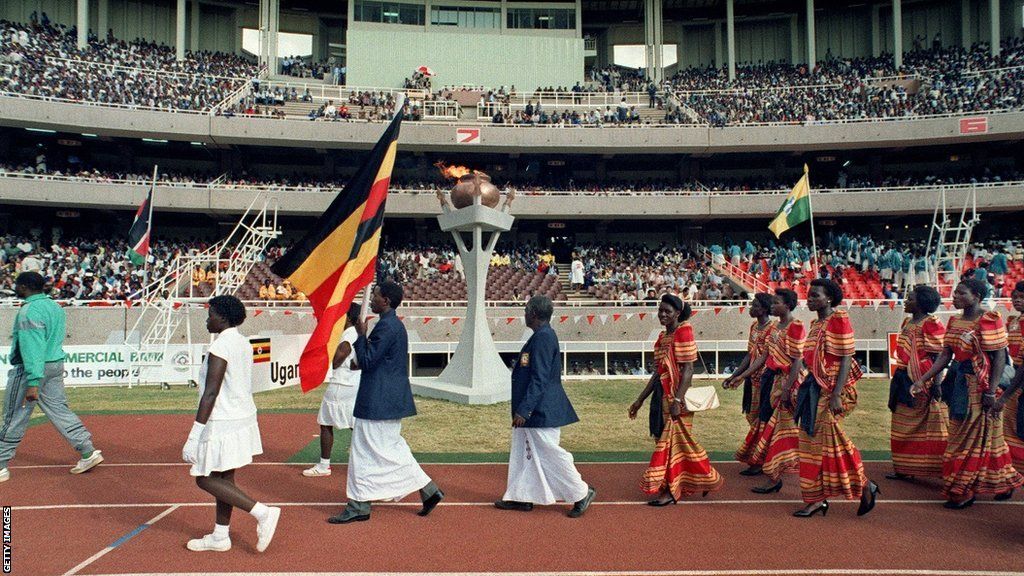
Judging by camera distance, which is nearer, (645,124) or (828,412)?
(828,412)

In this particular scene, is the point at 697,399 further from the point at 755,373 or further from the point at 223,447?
the point at 223,447

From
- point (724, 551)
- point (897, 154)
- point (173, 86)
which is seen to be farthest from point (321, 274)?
point (897, 154)

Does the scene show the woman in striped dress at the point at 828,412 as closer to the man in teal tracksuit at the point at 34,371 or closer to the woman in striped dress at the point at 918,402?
the woman in striped dress at the point at 918,402

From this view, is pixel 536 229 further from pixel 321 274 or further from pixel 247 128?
pixel 321 274

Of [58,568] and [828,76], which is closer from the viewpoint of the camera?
[58,568]

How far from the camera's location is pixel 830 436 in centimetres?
552

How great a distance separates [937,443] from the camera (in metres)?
6.46

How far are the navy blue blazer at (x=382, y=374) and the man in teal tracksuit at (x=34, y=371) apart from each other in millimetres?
3615

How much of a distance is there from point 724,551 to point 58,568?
4.63 m

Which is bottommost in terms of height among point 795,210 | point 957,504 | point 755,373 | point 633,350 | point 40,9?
point 957,504

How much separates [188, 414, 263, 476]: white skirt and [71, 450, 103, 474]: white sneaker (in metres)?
3.41

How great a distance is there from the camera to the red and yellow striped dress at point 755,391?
22.5 feet

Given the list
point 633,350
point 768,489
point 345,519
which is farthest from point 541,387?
point 633,350

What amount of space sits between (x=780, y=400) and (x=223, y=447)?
16.0 feet
